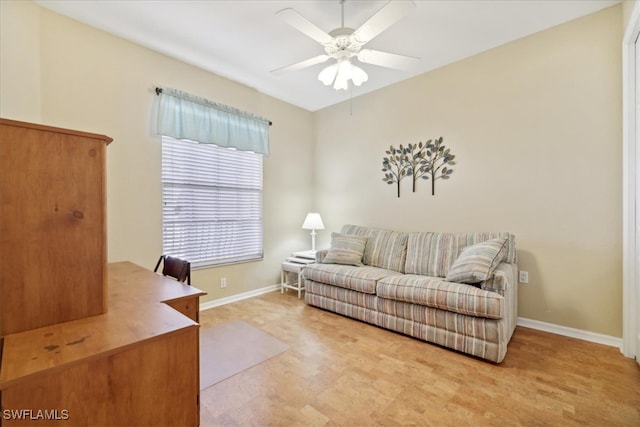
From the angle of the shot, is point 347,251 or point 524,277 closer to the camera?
point 524,277

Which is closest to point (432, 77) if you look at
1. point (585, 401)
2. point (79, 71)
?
point (585, 401)

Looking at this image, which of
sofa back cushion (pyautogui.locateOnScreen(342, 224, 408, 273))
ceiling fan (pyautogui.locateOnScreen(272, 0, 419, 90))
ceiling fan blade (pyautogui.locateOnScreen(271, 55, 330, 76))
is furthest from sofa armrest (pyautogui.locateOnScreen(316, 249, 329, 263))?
ceiling fan blade (pyautogui.locateOnScreen(271, 55, 330, 76))

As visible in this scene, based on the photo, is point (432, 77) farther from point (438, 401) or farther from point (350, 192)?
point (438, 401)

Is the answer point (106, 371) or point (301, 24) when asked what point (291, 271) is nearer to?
point (301, 24)

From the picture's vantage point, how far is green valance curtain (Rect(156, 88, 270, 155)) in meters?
2.89

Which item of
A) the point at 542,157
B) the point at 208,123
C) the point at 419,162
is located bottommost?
the point at 542,157

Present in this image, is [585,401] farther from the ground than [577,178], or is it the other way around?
[577,178]

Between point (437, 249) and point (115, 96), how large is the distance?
350 cm

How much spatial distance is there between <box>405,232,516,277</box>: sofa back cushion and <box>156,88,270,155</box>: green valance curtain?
230 centimetres

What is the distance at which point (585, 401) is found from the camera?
166 cm

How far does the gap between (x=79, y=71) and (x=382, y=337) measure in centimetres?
357

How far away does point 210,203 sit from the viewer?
3.35 m

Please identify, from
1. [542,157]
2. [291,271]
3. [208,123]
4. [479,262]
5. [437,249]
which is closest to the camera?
[479,262]

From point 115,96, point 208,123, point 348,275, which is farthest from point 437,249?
point 115,96
